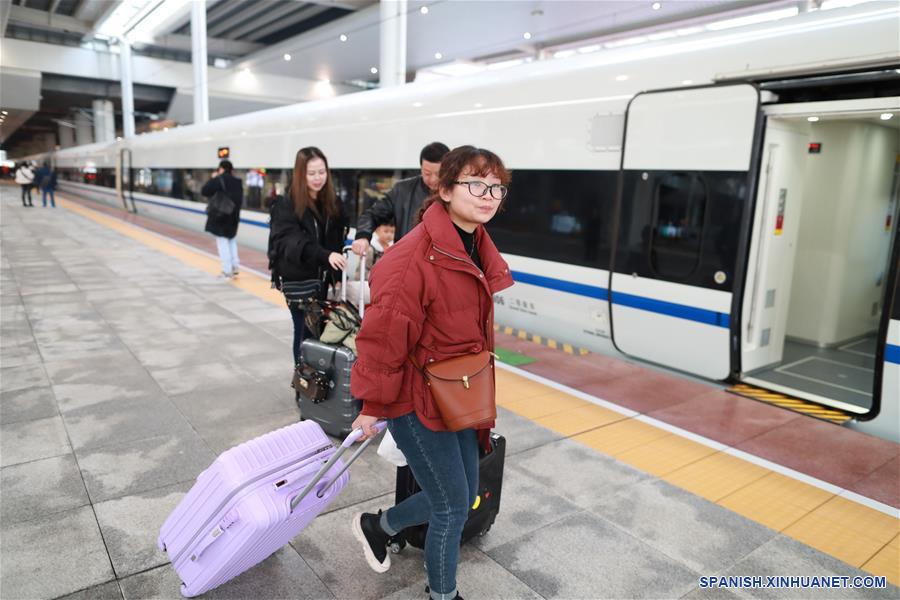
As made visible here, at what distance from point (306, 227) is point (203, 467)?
1.47m

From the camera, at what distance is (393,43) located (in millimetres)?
12047

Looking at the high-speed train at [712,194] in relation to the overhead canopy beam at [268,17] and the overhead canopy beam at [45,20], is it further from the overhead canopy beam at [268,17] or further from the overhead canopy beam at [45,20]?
the overhead canopy beam at [45,20]

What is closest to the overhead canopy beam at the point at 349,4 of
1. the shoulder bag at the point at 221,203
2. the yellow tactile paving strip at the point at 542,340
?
the shoulder bag at the point at 221,203

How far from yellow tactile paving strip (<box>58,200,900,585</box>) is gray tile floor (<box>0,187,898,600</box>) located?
137 millimetres

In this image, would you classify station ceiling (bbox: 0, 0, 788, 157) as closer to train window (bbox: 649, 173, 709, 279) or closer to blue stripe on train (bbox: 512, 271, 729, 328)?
blue stripe on train (bbox: 512, 271, 729, 328)

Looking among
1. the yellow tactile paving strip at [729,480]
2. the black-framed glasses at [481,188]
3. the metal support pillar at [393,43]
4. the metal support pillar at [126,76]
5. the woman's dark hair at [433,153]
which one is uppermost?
the metal support pillar at [126,76]

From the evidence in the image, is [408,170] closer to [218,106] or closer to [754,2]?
[754,2]

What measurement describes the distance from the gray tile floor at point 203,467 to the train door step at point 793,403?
1.61 metres

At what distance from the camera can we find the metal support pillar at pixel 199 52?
709 inches

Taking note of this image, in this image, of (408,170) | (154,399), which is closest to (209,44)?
(408,170)

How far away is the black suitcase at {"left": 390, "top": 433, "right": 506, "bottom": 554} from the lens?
2.56 m

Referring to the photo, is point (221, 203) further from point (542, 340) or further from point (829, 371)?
point (829, 371)

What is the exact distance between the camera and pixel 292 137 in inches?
378

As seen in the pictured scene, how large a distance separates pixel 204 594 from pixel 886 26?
4.40 m
